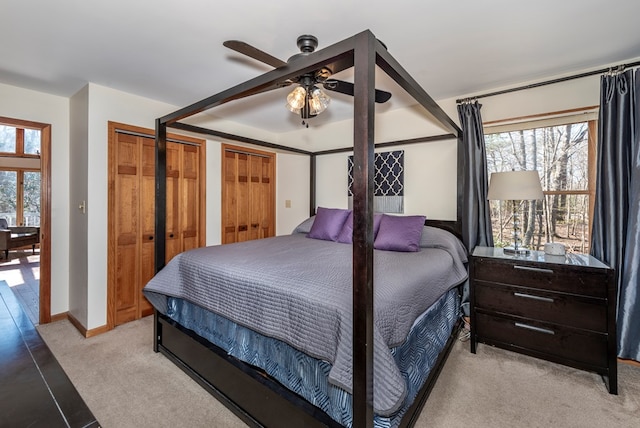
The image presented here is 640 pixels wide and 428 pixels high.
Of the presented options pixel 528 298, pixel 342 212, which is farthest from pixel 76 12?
pixel 528 298

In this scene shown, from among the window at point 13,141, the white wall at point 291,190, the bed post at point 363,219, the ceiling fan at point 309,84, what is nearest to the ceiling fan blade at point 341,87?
the ceiling fan at point 309,84

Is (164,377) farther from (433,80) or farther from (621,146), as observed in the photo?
(621,146)

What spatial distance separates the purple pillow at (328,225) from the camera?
127 inches

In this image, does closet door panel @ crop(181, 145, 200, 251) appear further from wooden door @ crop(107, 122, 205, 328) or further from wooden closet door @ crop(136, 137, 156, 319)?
wooden closet door @ crop(136, 137, 156, 319)

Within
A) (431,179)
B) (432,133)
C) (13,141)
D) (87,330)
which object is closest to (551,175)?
(431,179)

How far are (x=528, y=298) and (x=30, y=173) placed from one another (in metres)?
10.3

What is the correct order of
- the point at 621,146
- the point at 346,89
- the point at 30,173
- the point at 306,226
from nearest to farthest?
the point at 346,89 < the point at 621,146 < the point at 306,226 < the point at 30,173

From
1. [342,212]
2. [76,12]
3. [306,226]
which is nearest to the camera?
[76,12]

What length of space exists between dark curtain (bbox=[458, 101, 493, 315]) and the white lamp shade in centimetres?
35

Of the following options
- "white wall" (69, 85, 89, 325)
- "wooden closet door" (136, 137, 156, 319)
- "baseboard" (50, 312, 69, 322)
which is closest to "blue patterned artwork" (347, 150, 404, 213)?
"wooden closet door" (136, 137, 156, 319)

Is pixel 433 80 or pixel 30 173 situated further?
pixel 30 173

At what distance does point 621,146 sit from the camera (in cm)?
220

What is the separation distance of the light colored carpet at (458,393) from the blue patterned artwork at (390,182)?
1.65 meters

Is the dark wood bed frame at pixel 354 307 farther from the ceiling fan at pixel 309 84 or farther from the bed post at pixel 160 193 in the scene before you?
the ceiling fan at pixel 309 84
